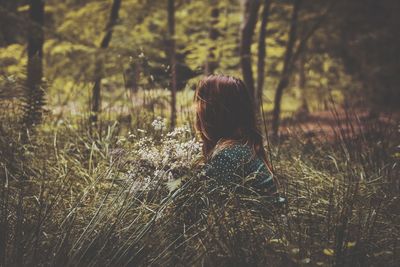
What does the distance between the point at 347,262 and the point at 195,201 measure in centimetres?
73

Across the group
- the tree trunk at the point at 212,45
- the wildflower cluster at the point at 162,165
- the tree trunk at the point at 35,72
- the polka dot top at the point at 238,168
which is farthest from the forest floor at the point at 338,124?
the tree trunk at the point at 35,72

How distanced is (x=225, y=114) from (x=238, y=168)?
0.30 meters

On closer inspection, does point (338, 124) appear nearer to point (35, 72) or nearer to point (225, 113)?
point (225, 113)

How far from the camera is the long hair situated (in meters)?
2.61

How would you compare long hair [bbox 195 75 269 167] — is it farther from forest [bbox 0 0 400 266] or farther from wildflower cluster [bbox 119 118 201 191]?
wildflower cluster [bbox 119 118 201 191]

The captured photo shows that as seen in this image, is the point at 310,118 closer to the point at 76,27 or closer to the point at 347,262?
the point at 76,27

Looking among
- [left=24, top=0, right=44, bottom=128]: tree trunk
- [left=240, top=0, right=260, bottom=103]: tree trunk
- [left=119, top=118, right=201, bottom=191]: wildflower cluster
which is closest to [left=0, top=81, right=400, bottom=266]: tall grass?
[left=119, top=118, right=201, bottom=191]: wildflower cluster

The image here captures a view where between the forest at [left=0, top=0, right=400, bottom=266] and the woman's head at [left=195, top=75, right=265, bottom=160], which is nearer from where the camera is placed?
the forest at [left=0, top=0, right=400, bottom=266]

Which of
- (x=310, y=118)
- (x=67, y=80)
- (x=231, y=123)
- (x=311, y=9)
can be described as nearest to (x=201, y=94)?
(x=231, y=123)

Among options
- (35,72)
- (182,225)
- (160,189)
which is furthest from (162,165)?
(35,72)

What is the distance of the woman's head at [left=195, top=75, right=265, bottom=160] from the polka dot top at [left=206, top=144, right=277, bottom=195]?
0.12 m

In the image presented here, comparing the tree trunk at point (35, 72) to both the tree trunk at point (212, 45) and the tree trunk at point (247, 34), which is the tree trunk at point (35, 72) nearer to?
the tree trunk at point (247, 34)

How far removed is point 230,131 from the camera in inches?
104

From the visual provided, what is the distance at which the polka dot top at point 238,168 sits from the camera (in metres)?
2.45
